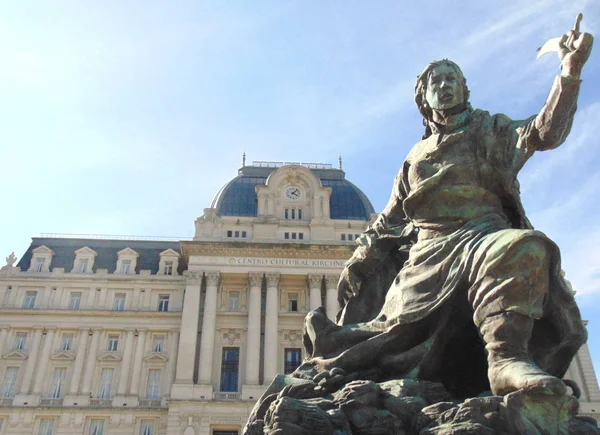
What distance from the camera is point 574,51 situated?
183 inches

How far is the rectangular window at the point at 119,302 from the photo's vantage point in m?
49.1

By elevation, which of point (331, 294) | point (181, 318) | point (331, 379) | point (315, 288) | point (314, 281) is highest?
point (314, 281)

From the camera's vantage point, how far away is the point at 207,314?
45.9m

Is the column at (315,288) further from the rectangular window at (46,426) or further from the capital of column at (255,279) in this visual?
the rectangular window at (46,426)

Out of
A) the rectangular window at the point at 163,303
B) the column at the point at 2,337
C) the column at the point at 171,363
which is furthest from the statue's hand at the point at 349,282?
the column at the point at 2,337

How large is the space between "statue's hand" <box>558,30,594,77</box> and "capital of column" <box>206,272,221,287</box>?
43.7m

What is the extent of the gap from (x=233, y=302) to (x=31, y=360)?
15.4 metres

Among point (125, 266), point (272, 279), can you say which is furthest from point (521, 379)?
point (125, 266)

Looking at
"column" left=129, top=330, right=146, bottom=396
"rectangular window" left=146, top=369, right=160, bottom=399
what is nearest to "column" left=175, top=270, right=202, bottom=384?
"rectangular window" left=146, top=369, right=160, bottom=399

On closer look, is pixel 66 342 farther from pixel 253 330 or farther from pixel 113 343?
pixel 253 330

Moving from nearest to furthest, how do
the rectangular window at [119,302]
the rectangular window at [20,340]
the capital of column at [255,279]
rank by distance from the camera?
the rectangular window at [20,340], the capital of column at [255,279], the rectangular window at [119,302]

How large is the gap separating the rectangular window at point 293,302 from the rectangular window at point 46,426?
18901 mm

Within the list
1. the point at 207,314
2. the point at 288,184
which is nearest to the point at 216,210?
the point at 288,184

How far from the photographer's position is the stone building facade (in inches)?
1706
